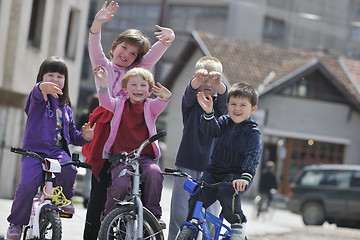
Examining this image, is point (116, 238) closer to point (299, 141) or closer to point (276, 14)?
point (299, 141)

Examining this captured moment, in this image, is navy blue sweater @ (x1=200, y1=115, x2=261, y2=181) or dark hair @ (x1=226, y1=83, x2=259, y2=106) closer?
navy blue sweater @ (x1=200, y1=115, x2=261, y2=181)

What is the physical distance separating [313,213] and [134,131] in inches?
659

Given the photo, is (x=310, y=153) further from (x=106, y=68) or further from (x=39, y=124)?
(x=39, y=124)

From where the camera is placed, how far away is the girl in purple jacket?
18.9ft

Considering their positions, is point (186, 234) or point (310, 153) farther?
point (310, 153)

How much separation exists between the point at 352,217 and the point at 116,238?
635 inches

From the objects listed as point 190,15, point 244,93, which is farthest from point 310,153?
point 244,93

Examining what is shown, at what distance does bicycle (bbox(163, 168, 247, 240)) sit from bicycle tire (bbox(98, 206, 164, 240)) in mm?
192

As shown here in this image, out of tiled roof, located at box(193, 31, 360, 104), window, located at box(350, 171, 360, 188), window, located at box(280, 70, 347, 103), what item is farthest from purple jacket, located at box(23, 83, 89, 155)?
window, located at box(280, 70, 347, 103)

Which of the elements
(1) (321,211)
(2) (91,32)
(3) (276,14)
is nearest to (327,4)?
(3) (276,14)

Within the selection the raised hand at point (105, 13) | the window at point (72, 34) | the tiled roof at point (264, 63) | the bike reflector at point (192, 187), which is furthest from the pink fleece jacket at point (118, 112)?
the tiled roof at point (264, 63)

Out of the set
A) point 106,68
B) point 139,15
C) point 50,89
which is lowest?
point 50,89

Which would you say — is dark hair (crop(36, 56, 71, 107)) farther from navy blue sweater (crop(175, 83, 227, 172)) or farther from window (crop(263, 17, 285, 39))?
window (crop(263, 17, 285, 39))

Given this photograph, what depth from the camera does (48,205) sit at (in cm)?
556
